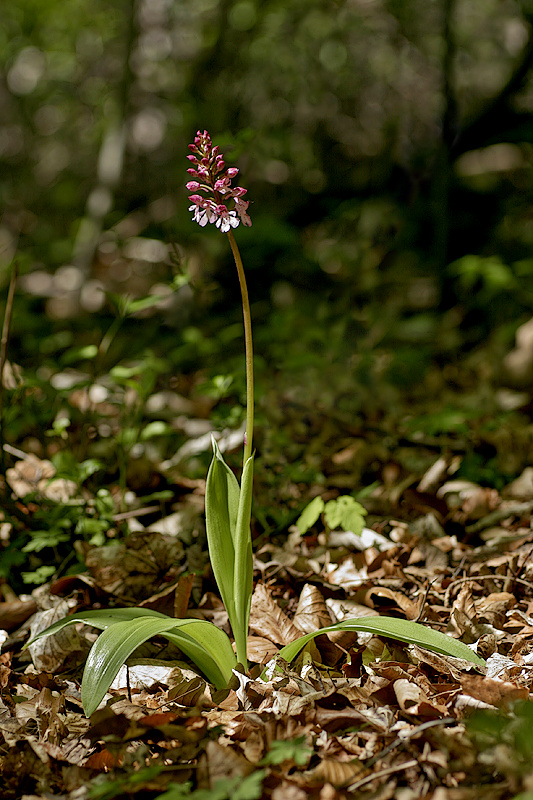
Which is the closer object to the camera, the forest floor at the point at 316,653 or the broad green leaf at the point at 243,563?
the forest floor at the point at 316,653

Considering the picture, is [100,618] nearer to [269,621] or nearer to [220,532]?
[220,532]

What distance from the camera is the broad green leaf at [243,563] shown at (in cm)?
144

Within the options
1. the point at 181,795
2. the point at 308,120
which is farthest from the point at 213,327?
the point at 181,795

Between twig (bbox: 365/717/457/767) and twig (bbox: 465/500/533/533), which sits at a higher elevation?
twig (bbox: 465/500/533/533)

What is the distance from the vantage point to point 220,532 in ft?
5.07

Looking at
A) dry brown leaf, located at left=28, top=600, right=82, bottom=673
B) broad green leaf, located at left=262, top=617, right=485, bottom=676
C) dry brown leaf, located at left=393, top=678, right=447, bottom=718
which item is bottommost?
dry brown leaf, located at left=28, top=600, right=82, bottom=673

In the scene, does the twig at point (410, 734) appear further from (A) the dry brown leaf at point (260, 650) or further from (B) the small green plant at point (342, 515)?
(B) the small green plant at point (342, 515)

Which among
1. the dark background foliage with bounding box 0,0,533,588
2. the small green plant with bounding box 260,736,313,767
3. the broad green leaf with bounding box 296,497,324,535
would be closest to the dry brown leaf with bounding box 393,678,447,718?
the small green plant with bounding box 260,736,313,767

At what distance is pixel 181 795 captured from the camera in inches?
41.5

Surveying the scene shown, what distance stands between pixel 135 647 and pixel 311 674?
0.49 m

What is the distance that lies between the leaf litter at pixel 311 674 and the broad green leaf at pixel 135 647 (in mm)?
54

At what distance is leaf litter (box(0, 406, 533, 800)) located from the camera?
113 cm

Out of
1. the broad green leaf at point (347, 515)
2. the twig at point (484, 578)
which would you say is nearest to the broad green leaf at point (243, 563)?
the broad green leaf at point (347, 515)

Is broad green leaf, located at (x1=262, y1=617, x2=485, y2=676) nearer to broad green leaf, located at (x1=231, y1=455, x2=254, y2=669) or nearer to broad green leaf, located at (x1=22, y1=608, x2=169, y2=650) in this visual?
broad green leaf, located at (x1=231, y1=455, x2=254, y2=669)
